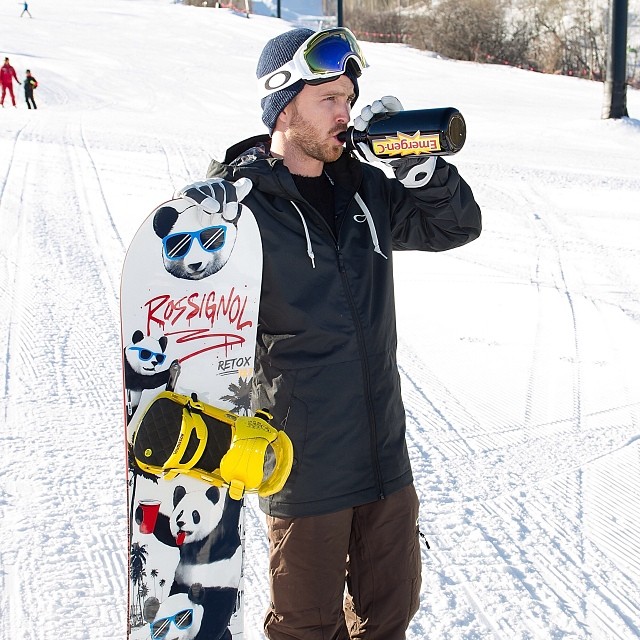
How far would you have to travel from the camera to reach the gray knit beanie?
241 cm

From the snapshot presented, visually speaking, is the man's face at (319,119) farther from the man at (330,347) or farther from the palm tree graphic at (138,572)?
the palm tree graphic at (138,572)

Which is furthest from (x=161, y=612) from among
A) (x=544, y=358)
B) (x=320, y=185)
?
(x=544, y=358)

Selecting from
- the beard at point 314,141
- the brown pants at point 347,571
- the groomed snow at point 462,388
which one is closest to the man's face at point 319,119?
the beard at point 314,141

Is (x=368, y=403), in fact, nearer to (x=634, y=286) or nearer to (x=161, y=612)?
(x=161, y=612)

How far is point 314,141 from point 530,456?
2.26 meters

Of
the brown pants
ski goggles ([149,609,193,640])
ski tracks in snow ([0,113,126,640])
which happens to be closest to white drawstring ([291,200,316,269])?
the brown pants

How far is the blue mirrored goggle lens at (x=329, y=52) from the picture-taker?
2.37 m

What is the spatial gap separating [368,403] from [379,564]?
464 millimetres

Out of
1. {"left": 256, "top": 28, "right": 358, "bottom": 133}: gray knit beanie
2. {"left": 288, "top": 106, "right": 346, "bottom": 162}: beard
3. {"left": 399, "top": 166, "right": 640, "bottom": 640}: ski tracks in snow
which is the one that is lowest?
{"left": 399, "top": 166, "right": 640, "bottom": 640}: ski tracks in snow

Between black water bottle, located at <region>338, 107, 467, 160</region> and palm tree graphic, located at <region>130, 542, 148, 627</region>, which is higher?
black water bottle, located at <region>338, 107, 467, 160</region>

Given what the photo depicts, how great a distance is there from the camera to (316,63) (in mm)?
2373

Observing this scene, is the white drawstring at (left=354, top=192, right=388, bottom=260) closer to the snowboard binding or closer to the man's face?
the man's face

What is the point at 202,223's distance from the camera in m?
2.41

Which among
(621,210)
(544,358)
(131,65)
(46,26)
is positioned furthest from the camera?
(46,26)
